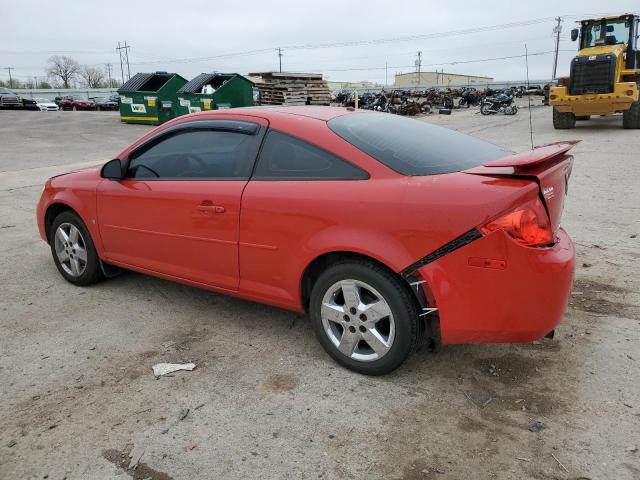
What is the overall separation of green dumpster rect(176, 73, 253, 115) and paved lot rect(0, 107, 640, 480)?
1651 cm

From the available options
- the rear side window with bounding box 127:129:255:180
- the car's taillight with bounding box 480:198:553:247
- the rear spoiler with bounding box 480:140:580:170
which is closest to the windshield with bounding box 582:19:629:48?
the rear spoiler with bounding box 480:140:580:170

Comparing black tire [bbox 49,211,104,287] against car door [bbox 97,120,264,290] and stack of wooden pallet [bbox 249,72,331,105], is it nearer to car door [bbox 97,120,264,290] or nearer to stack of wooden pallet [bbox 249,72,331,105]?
car door [bbox 97,120,264,290]

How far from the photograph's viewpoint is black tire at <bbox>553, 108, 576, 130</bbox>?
16.8 m

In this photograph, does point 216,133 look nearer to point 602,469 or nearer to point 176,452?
point 176,452

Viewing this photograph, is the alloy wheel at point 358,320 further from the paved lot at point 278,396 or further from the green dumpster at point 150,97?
the green dumpster at point 150,97

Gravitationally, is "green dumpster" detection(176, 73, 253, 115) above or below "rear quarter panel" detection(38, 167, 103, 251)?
above

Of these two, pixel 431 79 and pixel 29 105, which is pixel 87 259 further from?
pixel 431 79

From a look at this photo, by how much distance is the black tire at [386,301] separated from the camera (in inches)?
109

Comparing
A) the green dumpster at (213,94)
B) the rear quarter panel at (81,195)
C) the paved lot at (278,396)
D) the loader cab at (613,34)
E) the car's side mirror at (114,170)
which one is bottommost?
the paved lot at (278,396)

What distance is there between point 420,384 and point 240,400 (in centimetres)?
100

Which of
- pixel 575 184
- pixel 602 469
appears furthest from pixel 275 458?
pixel 575 184

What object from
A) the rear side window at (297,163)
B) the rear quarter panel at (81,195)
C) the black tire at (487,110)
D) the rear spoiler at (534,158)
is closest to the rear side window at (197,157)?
the rear side window at (297,163)

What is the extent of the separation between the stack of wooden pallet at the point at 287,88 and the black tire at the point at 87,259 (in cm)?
1767

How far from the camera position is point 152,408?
2.76 m
